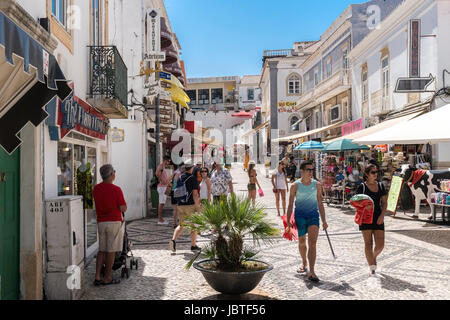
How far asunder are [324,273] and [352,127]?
A: 16493 millimetres

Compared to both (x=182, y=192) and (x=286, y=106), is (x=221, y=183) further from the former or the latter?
(x=286, y=106)

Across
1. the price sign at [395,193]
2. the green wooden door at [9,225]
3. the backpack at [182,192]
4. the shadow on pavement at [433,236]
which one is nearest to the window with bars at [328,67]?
the price sign at [395,193]

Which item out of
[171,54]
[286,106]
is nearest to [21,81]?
[171,54]

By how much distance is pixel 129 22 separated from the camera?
14.9m

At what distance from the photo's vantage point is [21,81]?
4516mm

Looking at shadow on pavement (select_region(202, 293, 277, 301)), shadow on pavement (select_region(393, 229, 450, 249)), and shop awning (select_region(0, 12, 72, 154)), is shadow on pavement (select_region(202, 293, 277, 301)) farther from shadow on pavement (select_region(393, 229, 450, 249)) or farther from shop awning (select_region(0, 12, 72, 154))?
shadow on pavement (select_region(393, 229, 450, 249))

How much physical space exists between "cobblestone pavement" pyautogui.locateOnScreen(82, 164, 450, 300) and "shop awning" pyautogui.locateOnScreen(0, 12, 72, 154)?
247 centimetres

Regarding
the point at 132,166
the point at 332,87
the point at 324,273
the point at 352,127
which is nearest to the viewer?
the point at 324,273

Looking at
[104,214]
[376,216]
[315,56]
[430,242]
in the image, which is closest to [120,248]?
[104,214]

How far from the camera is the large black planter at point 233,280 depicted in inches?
203

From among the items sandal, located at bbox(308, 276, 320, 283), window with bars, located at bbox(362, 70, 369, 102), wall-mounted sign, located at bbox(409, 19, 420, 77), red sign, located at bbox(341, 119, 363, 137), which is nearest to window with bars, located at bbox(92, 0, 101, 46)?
sandal, located at bbox(308, 276, 320, 283)

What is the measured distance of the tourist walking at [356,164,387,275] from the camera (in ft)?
21.0

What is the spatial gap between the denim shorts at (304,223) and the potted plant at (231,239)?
3.23 ft

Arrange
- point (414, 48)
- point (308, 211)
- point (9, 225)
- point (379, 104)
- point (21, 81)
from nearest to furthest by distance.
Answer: point (21, 81), point (9, 225), point (308, 211), point (414, 48), point (379, 104)
